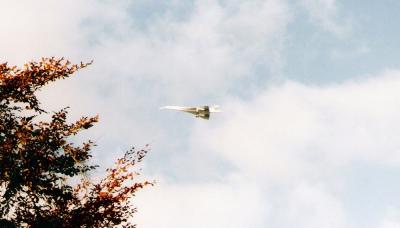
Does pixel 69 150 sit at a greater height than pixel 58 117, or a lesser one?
lesser

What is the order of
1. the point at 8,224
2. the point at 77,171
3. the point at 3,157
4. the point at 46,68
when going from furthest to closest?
the point at 77,171 → the point at 8,224 → the point at 46,68 → the point at 3,157

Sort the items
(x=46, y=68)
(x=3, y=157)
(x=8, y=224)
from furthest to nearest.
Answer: (x=8, y=224), (x=46, y=68), (x=3, y=157)

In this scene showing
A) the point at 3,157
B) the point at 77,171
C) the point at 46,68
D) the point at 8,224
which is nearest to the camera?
the point at 3,157

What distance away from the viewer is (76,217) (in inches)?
441

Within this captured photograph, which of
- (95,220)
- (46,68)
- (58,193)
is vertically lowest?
(95,220)

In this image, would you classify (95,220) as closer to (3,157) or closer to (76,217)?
(76,217)

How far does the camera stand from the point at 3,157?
10602 mm

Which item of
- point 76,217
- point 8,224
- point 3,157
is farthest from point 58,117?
point 8,224

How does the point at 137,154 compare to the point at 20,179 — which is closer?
the point at 20,179

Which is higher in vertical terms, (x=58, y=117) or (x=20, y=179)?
(x=58, y=117)

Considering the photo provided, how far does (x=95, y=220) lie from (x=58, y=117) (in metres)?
3.19

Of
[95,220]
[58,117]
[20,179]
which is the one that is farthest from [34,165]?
[95,220]

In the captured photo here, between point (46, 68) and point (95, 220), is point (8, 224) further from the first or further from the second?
point (46, 68)

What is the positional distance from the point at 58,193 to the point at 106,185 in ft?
4.99
